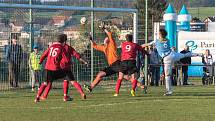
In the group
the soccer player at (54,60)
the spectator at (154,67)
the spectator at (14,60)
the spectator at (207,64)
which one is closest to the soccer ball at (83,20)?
the spectator at (14,60)

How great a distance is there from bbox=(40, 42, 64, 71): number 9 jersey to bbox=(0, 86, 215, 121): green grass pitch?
0.97m

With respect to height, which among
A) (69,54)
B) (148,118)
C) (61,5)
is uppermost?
(61,5)

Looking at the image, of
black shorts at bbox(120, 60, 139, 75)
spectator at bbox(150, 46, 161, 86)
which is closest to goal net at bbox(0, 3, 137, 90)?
spectator at bbox(150, 46, 161, 86)

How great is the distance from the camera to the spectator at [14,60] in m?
23.9

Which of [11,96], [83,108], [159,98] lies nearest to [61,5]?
[11,96]

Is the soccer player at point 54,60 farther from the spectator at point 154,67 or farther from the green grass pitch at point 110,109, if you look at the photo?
the spectator at point 154,67

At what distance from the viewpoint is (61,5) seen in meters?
25.9

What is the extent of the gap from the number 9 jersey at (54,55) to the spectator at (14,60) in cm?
540

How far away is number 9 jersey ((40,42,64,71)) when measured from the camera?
18609 millimetres

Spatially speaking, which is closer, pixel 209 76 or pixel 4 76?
pixel 4 76

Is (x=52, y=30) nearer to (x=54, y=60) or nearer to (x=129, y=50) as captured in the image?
(x=129, y=50)

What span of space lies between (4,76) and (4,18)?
6.83ft

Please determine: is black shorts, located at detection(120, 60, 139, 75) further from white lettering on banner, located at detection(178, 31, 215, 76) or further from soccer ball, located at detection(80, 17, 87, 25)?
white lettering on banner, located at detection(178, 31, 215, 76)

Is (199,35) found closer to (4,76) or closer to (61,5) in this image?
(61,5)
